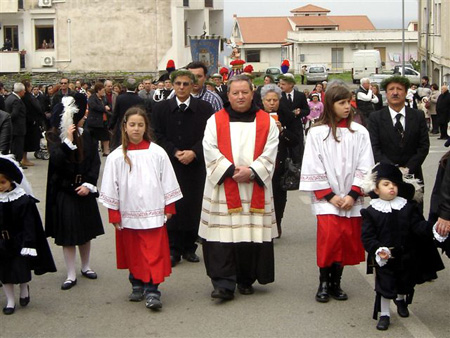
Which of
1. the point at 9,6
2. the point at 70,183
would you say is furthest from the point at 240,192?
the point at 9,6

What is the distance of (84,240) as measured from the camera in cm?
789

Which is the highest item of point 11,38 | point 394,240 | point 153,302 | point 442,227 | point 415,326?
point 11,38

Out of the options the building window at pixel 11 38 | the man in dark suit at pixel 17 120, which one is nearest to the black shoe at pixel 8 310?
the man in dark suit at pixel 17 120

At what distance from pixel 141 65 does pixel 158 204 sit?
3638 cm

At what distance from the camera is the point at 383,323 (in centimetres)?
641

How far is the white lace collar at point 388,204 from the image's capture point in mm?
6473

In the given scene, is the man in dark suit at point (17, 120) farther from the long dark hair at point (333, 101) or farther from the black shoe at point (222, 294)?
the long dark hair at point (333, 101)

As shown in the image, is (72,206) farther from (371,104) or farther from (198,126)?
(371,104)

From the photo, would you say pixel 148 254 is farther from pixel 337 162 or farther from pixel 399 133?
pixel 399 133

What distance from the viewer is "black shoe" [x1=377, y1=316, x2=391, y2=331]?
252 inches

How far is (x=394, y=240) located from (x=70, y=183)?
10.4 ft

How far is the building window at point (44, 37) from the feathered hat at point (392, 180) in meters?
39.0

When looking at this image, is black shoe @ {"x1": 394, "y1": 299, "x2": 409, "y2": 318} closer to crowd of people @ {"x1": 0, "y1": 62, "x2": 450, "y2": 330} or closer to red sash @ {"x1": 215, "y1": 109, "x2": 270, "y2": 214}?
crowd of people @ {"x1": 0, "y1": 62, "x2": 450, "y2": 330}

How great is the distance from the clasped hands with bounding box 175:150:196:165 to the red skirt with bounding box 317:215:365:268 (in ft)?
6.13
